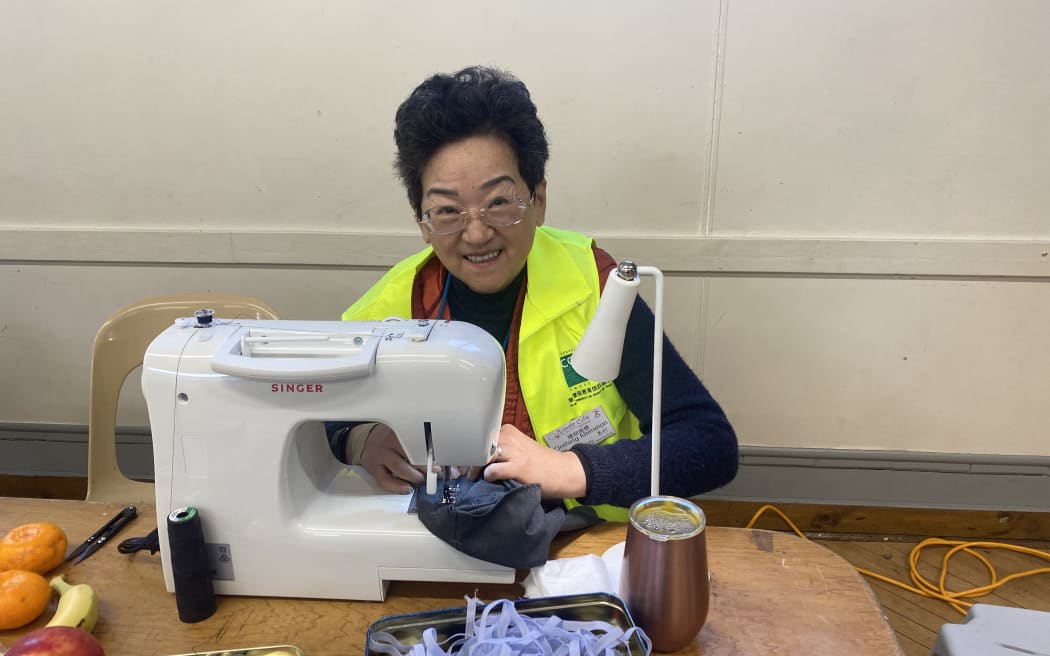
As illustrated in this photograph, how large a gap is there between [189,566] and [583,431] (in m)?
0.72

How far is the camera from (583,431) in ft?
4.08

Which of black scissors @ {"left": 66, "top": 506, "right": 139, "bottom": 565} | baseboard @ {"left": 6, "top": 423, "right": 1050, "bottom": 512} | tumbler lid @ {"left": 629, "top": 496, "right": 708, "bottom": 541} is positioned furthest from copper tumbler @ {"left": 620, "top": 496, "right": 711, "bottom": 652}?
baseboard @ {"left": 6, "top": 423, "right": 1050, "bottom": 512}

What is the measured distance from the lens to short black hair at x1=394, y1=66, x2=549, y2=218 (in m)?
1.14

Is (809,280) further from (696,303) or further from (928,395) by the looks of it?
(928,395)

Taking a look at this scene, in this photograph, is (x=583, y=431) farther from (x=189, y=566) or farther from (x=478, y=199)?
(x=189, y=566)

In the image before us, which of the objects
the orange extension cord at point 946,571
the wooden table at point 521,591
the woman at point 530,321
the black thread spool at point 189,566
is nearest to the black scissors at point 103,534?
the wooden table at point 521,591

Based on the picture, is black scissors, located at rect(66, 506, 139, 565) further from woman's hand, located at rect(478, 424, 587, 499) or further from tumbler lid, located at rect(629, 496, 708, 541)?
tumbler lid, located at rect(629, 496, 708, 541)

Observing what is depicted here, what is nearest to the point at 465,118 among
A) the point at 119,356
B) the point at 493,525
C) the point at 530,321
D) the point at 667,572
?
the point at 530,321

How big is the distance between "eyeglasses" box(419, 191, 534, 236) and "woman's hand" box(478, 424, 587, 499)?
15.8 inches

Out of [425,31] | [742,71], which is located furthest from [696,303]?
[425,31]

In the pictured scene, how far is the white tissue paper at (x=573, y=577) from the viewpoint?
0.88 metres

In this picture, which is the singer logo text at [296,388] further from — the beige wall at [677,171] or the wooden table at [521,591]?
the beige wall at [677,171]

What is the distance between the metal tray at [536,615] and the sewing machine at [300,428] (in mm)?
126

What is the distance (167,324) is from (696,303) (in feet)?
5.17
